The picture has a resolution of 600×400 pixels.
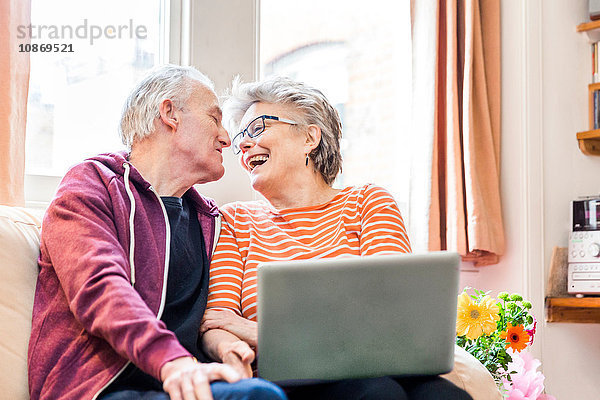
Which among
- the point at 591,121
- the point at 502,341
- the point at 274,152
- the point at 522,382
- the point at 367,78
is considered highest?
the point at 367,78

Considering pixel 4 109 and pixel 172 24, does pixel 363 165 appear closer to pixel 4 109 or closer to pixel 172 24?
pixel 172 24

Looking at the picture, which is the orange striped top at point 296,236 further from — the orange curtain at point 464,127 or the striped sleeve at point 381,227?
the orange curtain at point 464,127

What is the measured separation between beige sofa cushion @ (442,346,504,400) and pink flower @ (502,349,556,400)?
53cm

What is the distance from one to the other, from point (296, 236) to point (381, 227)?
0.21 meters

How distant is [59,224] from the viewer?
1.33m

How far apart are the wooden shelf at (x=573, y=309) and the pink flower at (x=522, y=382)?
32.1 inches

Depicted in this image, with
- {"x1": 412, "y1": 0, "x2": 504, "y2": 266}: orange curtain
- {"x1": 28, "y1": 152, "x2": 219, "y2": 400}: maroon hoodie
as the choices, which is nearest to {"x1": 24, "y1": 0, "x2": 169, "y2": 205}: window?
{"x1": 28, "y1": 152, "x2": 219, "y2": 400}: maroon hoodie

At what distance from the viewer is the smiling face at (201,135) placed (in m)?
1.67

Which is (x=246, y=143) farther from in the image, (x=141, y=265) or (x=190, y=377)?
(x=190, y=377)

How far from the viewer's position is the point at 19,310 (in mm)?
1371

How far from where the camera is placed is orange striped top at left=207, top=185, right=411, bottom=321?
1.64 meters

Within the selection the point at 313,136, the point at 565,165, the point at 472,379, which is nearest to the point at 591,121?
the point at 565,165

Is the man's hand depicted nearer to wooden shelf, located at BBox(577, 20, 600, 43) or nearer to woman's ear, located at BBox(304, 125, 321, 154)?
woman's ear, located at BBox(304, 125, 321, 154)

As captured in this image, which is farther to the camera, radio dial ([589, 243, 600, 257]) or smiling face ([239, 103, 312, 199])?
radio dial ([589, 243, 600, 257])
